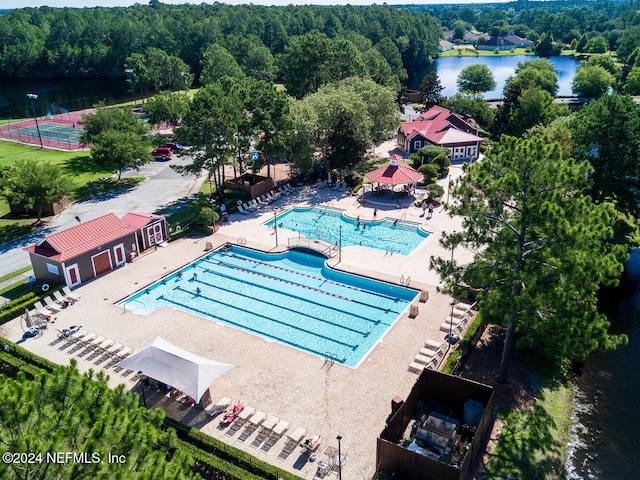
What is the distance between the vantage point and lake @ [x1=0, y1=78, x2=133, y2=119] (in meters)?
95.4

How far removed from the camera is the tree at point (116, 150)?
47906mm

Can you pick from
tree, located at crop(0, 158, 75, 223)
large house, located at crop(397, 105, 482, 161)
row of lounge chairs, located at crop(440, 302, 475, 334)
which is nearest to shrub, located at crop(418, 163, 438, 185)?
large house, located at crop(397, 105, 482, 161)

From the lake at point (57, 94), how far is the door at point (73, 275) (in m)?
67.8

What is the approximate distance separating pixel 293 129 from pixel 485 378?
30.4 meters

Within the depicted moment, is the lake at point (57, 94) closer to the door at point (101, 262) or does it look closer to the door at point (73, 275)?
the door at point (101, 262)

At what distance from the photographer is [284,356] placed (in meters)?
27.0

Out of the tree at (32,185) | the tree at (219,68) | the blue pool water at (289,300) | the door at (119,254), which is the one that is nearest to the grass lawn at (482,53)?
the tree at (219,68)

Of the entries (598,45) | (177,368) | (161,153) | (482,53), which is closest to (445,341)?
(177,368)

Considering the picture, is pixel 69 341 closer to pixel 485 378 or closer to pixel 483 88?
pixel 485 378

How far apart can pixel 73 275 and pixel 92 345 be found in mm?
7768

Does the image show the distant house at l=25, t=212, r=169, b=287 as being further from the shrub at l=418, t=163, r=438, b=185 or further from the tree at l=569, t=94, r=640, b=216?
the tree at l=569, t=94, r=640, b=216

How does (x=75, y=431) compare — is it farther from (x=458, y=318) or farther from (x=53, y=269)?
(x=53, y=269)

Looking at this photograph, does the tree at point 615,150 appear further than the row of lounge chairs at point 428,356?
Yes

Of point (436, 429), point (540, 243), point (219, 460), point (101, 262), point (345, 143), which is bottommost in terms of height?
point (219, 460)
